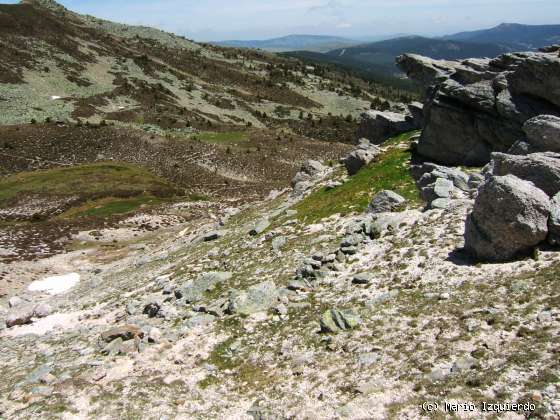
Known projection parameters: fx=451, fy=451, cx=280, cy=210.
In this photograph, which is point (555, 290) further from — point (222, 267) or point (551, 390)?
point (222, 267)

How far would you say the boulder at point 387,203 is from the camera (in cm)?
2562

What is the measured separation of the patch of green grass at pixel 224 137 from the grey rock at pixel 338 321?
234 ft

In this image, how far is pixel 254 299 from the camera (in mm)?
19922

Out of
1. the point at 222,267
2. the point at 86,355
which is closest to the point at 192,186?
the point at 222,267

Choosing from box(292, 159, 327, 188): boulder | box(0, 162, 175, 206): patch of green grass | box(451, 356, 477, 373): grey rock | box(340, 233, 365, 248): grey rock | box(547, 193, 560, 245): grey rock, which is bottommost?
box(0, 162, 175, 206): patch of green grass

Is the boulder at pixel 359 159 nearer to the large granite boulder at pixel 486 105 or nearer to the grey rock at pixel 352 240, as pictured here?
the large granite boulder at pixel 486 105

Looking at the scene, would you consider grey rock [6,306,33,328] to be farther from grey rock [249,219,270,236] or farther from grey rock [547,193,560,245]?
grey rock [547,193,560,245]

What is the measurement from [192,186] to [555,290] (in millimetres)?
58528

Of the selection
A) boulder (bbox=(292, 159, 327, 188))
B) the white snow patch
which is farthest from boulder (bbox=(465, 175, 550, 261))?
the white snow patch

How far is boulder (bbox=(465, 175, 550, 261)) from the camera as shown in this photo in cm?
1614

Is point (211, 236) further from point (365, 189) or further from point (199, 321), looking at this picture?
point (199, 321)

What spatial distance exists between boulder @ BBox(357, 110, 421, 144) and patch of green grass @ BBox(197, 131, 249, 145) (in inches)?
1557

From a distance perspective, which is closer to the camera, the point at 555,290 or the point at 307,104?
the point at 555,290

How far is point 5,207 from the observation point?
54.9m
